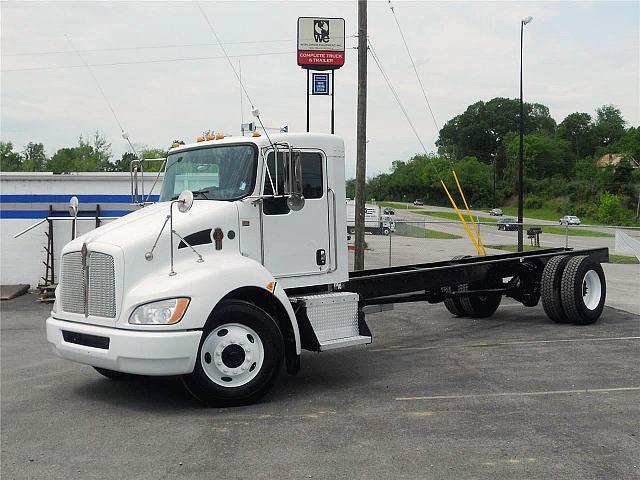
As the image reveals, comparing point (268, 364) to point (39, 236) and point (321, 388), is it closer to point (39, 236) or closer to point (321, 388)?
point (321, 388)

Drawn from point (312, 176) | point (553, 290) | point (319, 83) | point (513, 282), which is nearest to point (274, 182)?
point (312, 176)

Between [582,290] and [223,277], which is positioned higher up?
[223,277]

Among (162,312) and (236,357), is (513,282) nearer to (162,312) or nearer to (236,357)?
(236,357)

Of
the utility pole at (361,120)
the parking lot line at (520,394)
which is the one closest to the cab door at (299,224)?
the parking lot line at (520,394)

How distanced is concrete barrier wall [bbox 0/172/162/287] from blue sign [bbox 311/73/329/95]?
517cm

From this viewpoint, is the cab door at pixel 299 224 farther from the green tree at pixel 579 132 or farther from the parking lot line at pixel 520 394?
the green tree at pixel 579 132

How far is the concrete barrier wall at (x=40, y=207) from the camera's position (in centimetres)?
1822

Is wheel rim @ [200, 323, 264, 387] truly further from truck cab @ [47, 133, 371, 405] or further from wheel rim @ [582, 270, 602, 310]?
wheel rim @ [582, 270, 602, 310]

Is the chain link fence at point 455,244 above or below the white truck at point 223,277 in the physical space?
below

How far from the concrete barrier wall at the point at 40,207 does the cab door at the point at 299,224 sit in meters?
10.8

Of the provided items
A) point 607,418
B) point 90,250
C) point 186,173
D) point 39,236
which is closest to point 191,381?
point 90,250

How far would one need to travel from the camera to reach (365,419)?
6844 millimetres

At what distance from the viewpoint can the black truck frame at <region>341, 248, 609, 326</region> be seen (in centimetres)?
1068

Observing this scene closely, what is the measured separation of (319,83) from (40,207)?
24.8 feet
